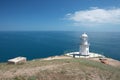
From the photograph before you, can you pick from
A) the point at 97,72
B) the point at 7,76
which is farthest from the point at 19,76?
the point at 97,72

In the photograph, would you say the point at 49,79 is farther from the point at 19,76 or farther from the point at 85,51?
the point at 85,51

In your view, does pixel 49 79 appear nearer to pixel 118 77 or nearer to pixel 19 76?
pixel 19 76

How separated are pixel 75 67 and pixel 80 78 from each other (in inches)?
90.8

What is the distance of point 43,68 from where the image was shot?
55.2 ft

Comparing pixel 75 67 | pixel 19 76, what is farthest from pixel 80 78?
pixel 19 76

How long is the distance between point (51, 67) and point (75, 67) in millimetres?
2610

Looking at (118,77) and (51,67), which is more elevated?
(51,67)

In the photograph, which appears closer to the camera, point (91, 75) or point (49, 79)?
point (49, 79)

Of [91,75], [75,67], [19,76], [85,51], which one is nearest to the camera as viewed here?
[19,76]

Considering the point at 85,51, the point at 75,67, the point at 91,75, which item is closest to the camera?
the point at 91,75

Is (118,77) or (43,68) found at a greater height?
(43,68)

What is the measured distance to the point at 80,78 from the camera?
1577 centimetres

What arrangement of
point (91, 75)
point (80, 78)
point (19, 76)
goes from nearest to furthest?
point (19, 76), point (80, 78), point (91, 75)

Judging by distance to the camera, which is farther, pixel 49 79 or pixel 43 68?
pixel 43 68
